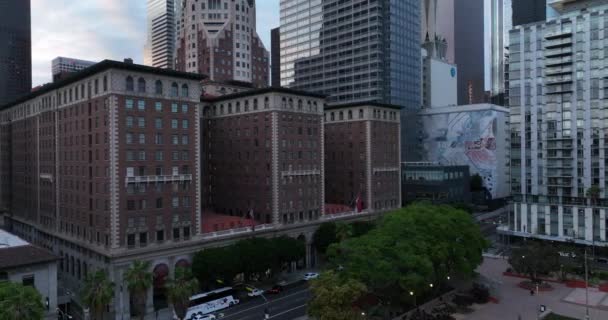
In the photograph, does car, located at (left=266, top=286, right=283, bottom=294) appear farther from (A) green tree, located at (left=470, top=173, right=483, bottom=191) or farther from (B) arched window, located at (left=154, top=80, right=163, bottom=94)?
(A) green tree, located at (left=470, top=173, right=483, bottom=191)

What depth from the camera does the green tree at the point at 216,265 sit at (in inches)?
2955

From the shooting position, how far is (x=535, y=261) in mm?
78500

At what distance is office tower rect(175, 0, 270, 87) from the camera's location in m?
163

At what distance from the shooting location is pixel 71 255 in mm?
84688

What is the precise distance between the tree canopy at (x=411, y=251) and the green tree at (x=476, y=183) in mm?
117083

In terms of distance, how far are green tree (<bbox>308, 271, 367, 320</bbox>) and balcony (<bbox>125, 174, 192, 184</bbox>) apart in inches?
1375

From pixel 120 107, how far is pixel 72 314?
33689 millimetres

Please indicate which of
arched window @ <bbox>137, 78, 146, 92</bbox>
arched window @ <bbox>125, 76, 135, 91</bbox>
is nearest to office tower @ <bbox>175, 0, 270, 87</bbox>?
arched window @ <bbox>137, 78, 146, 92</bbox>

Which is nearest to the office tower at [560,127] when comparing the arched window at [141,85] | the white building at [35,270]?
the arched window at [141,85]

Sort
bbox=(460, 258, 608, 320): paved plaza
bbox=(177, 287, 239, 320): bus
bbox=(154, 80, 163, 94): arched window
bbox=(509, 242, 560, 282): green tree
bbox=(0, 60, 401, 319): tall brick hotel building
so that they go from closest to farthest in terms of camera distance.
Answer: bbox=(460, 258, 608, 320): paved plaza, bbox=(177, 287, 239, 320): bus, bbox=(0, 60, 401, 319): tall brick hotel building, bbox=(154, 80, 163, 94): arched window, bbox=(509, 242, 560, 282): green tree

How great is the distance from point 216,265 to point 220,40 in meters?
108

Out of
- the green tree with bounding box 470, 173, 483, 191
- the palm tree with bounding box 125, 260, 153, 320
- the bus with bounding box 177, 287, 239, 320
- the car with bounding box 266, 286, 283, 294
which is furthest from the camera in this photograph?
the green tree with bounding box 470, 173, 483, 191

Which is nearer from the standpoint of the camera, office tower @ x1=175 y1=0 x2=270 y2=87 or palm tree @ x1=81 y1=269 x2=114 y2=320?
palm tree @ x1=81 y1=269 x2=114 y2=320

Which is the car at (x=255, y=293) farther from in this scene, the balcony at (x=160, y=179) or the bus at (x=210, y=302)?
the balcony at (x=160, y=179)
